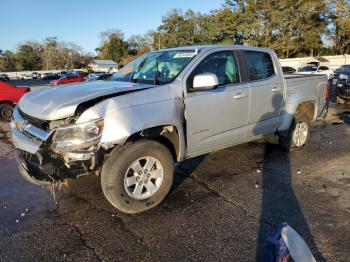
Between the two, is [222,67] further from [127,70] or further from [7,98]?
[7,98]

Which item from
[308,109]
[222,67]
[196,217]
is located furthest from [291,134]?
[196,217]

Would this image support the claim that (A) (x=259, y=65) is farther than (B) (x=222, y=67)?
Yes

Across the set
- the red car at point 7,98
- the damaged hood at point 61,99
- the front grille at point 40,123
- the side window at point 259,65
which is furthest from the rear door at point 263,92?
the red car at point 7,98

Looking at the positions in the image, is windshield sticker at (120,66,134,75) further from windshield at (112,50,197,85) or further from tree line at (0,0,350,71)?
tree line at (0,0,350,71)

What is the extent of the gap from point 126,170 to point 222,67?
216 cm

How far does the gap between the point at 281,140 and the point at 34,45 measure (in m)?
117

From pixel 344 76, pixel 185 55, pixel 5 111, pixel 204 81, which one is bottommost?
pixel 5 111

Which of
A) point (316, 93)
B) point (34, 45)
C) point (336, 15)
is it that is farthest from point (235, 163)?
point (34, 45)

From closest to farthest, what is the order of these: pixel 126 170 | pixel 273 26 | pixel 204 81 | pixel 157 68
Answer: pixel 126 170 → pixel 204 81 → pixel 157 68 → pixel 273 26

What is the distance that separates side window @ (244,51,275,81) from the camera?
516 centimetres

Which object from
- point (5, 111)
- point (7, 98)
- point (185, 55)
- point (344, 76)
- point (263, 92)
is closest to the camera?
point (185, 55)

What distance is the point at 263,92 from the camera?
5.19 metres

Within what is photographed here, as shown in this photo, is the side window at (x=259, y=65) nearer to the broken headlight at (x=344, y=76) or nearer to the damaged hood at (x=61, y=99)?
the damaged hood at (x=61, y=99)

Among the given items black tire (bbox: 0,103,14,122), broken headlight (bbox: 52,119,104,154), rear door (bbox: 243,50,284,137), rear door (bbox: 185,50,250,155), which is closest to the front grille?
broken headlight (bbox: 52,119,104,154)
